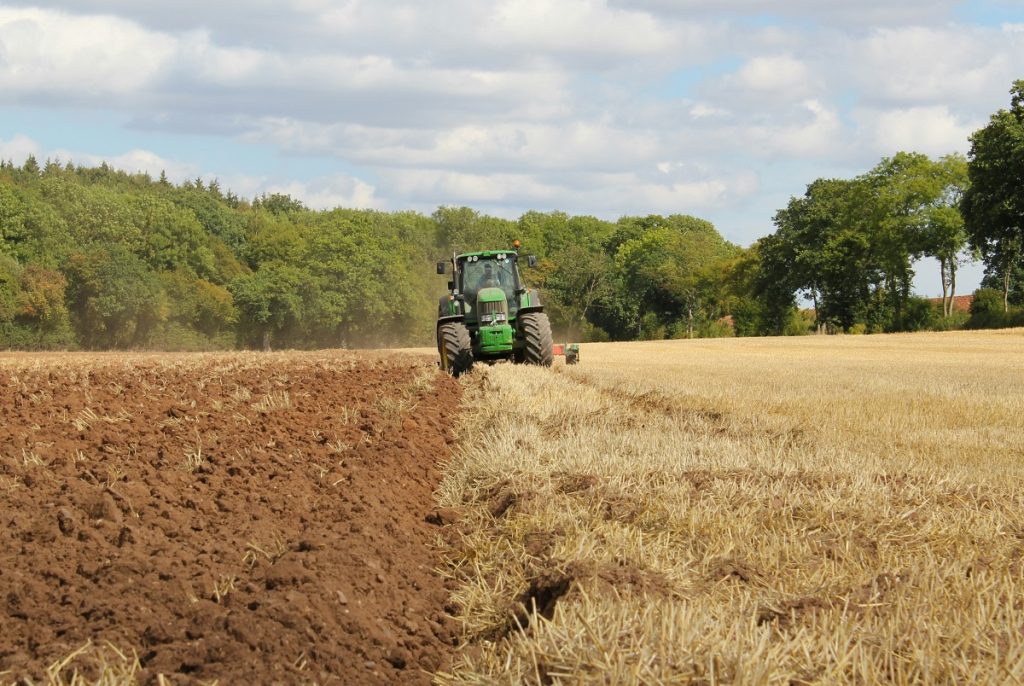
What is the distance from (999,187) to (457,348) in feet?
118

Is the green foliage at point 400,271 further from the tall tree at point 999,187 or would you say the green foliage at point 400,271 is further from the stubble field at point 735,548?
the stubble field at point 735,548

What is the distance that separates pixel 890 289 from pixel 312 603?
79.3m

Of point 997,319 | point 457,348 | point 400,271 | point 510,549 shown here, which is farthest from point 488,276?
point 400,271

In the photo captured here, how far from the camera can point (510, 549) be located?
6.19 m

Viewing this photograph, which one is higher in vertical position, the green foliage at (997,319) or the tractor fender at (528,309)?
the tractor fender at (528,309)

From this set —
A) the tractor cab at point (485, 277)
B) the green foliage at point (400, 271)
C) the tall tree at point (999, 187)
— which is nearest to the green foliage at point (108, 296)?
the green foliage at point (400, 271)

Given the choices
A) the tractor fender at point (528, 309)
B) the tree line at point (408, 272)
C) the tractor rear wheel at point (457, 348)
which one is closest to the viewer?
the tractor rear wheel at point (457, 348)

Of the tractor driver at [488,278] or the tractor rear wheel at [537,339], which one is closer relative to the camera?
the tractor rear wheel at [537,339]

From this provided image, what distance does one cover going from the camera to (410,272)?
93.8 meters

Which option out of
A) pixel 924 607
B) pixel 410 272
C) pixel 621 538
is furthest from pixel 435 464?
pixel 410 272

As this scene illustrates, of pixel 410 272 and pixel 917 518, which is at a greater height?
pixel 410 272

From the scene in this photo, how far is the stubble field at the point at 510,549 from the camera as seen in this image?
429 centimetres

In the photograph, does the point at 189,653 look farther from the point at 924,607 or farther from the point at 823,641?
the point at 924,607

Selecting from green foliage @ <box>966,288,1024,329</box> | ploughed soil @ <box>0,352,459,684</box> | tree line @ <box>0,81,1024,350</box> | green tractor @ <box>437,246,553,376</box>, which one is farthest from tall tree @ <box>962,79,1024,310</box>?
ploughed soil @ <box>0,352,459,684</box>
